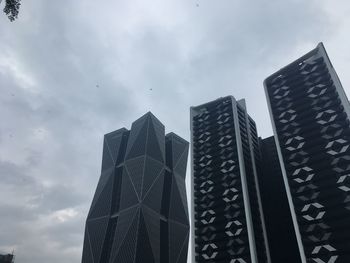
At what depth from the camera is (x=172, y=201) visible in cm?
16500

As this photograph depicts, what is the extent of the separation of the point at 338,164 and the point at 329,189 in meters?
8.00

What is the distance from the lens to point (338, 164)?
9312cm

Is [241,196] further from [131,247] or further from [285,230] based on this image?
[131,247]

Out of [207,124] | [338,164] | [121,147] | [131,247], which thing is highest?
[121,147]

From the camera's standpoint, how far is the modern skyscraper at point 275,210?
114438 mm

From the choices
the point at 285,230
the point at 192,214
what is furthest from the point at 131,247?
the point at 285,230

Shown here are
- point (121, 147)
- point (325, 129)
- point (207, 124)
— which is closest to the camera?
point (325, 129)

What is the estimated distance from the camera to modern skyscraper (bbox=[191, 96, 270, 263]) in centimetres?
10662

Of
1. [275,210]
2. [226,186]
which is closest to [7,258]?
[226,186]

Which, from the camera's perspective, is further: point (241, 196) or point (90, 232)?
point (90, 232)

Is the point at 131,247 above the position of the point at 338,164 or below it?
below

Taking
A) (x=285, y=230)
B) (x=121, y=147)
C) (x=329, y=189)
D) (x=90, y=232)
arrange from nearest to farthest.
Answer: (x=329, y=189) < (x=285, y=230) < (x=90, y=232) < (x=121, y=147)

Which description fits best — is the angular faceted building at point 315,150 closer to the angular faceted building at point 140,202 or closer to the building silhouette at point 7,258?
the angular faceted building at point 140,202

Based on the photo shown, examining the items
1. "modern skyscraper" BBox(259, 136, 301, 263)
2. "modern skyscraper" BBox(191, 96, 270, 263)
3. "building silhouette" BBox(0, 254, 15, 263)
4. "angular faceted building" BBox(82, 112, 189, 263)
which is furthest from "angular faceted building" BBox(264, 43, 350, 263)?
"building silhouette" BBox(0, 254, 15, 263)
